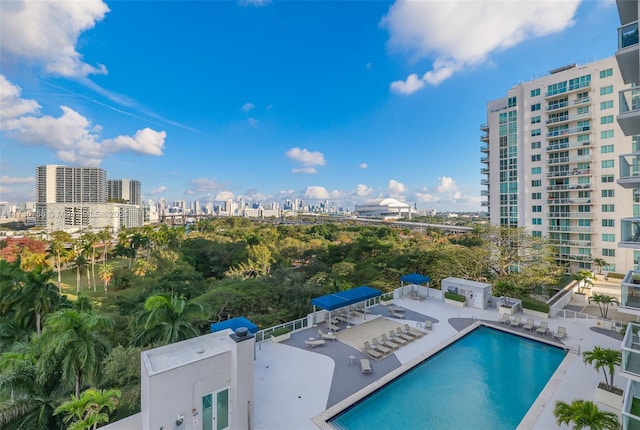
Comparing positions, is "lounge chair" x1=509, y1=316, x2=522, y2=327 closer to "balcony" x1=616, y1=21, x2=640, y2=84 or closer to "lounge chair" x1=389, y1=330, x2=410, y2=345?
"lounge chair" x1=389, y1=330, x2=410, y2=345

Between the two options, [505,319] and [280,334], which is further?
[505,319]

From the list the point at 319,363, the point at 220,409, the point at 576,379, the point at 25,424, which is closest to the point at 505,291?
the point at 576,379

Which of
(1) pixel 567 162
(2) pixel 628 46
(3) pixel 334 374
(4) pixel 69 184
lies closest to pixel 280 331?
(3) pixel 334 374

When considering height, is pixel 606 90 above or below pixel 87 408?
above

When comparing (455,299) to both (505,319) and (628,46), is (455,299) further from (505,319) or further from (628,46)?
(628,46)

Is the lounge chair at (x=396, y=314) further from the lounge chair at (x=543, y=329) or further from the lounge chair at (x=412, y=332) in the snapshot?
the lounge chair at (x=543, y=329)

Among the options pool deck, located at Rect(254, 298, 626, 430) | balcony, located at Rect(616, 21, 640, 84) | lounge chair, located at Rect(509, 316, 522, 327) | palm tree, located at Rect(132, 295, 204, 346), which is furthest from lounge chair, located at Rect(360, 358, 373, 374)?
balcony, located at Rect(616, 21, 640, 84)
